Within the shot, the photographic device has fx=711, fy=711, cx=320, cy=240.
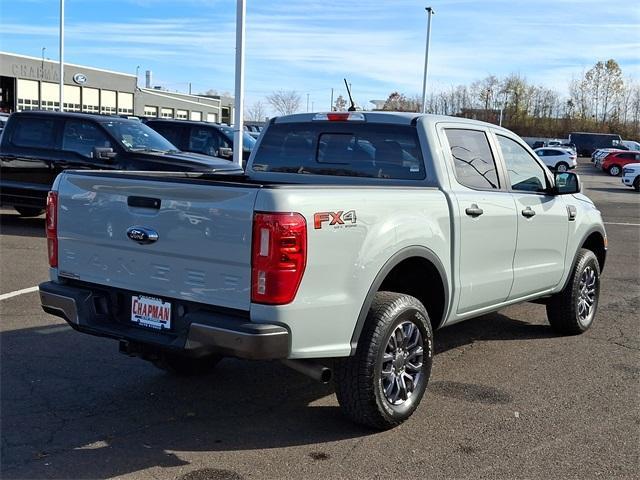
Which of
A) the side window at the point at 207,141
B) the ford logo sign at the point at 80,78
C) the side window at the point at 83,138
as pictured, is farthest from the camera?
the ford logo sign at the point at 80,78

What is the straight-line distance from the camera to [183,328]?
3.87m

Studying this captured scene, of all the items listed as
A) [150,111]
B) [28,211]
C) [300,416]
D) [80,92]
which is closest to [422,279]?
[300,416]

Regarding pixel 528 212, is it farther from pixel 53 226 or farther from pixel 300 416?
pixel 53 226

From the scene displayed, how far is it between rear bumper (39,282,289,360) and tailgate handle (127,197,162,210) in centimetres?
61

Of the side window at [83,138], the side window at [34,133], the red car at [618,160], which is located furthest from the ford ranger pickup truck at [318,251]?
the red car at [618,160]

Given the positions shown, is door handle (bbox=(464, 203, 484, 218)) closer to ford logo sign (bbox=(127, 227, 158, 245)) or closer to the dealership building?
ford logo sign (bbox=(127, 227, 158, 245))

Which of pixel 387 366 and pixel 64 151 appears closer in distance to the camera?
pixel 387 366

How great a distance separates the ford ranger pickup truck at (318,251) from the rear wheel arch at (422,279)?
0.04 ft

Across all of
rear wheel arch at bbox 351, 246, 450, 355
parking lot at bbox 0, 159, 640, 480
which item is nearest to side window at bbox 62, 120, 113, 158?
parking lot at bbox 0, 159, 640, 480

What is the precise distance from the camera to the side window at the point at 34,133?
1215cm

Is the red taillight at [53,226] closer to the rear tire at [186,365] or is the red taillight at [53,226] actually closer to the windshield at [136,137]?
the rear tire at [186,365]

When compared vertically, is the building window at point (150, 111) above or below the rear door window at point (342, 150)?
above

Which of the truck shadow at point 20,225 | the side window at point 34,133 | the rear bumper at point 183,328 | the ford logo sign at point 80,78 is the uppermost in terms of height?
the ford logo sign at point 80,78

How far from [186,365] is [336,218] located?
2.03 meters
